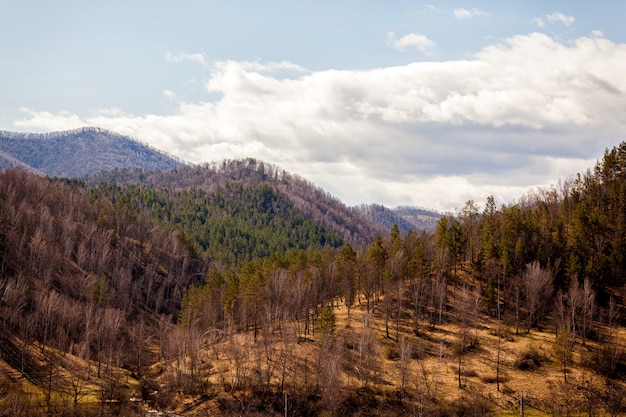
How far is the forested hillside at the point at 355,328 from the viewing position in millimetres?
73188

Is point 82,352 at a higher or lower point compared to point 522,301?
lower

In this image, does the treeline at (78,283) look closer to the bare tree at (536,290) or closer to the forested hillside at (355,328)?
the forested hillside at (355,328)

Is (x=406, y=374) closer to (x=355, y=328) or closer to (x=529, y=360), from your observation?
(x=355, y=328)

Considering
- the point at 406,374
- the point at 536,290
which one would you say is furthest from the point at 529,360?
the point at 406,374

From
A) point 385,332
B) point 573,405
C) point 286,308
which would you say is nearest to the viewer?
point 573,405

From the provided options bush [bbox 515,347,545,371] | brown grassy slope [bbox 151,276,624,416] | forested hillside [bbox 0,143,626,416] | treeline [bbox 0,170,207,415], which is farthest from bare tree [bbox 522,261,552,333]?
treeline [bbox 0,170,207,415]

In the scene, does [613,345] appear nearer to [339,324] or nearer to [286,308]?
[339,324]

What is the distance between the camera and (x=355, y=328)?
93688 mm

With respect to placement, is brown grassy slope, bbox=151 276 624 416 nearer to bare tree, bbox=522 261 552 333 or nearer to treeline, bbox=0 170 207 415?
bare tree, bbox=522 261 552 333

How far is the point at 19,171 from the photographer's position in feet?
564

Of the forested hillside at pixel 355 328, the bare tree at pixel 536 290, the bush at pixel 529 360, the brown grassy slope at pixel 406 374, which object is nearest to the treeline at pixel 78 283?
the forested hillside at pixel 355 328

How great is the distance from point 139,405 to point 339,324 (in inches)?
1627

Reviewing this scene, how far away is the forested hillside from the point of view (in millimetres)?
73188

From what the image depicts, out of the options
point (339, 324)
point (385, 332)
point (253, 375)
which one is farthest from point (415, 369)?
point (253, 375)
